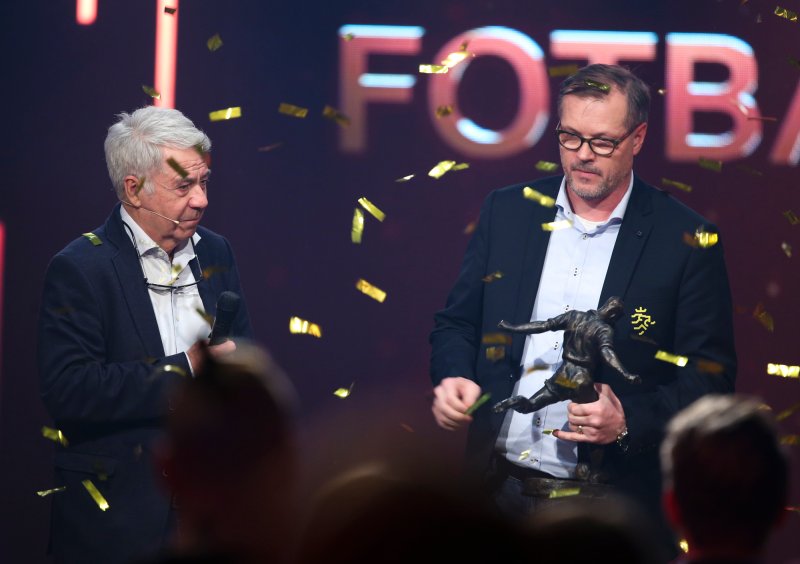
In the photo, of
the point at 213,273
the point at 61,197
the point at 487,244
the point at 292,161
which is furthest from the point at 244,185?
the point at 487,244

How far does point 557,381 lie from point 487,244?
672 mm

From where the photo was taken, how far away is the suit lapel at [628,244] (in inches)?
130

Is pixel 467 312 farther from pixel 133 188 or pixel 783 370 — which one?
pixel 783 370

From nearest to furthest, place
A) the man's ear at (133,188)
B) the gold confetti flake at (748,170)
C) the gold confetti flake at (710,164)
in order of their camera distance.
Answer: the man's ear at (133,188) < the gold confetti flake at (710,164) < the gold confetti flake at (748,170)

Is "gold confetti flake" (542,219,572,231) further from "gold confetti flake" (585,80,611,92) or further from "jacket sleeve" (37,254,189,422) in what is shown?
"jacket sleeve" (37,254,189,422)

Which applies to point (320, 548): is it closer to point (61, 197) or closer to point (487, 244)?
point (487, 244)

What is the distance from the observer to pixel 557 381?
9.78ft

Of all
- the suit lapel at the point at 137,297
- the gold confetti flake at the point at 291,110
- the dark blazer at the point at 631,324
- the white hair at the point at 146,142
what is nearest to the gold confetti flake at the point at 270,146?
the gold confetti flake at the point at 291,110

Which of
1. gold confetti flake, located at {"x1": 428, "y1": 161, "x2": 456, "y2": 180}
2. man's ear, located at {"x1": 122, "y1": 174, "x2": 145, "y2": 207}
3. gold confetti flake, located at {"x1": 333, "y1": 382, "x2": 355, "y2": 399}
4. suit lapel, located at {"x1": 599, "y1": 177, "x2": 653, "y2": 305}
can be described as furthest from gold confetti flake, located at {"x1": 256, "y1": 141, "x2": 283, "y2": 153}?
suit lapel, located at {"x1": 599, "y1": 177, "x2": 653, "y2": 305}

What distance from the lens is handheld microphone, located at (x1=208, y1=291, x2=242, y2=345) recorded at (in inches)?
122

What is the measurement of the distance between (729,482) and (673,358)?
187cm

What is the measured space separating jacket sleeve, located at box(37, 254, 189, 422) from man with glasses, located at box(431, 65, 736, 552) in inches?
31.9

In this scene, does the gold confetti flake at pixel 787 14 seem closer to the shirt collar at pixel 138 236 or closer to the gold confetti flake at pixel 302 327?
the gold confetti flake at pixel 302 327

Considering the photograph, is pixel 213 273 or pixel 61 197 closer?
pixel 213 273
